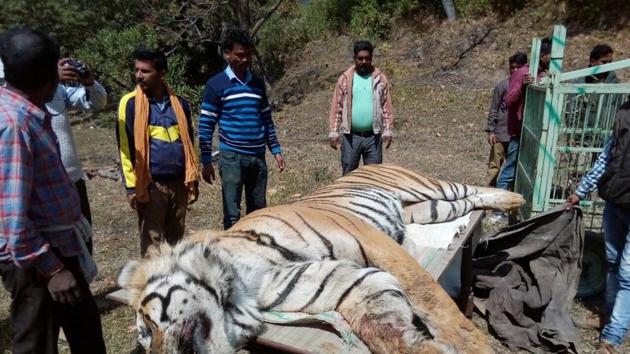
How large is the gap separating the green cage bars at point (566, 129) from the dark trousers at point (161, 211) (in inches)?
95.4

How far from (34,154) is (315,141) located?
22.8ft

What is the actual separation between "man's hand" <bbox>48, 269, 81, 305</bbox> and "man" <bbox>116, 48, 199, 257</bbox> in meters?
0.95

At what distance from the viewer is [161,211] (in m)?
3.13

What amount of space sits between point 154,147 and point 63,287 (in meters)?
1.28

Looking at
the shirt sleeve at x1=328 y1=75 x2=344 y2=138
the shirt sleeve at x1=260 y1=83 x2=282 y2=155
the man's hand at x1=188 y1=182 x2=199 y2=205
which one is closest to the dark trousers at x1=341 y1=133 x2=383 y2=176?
the shirt sleeve at x1=328 y1=75 x2=344 y2=138

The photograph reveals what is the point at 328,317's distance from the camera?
1.88 metres

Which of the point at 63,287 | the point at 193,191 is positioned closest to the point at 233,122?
the point at 193,191

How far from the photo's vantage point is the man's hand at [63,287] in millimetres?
1869

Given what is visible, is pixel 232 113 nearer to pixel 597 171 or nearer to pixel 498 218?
pixel 597 171

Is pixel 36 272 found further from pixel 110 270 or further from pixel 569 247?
pixel 569 247

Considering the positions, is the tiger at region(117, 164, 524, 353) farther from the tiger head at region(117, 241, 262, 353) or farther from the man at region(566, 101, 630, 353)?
the man at region(566, 101, 630, 353)

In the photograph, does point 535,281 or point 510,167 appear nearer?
point 535,281

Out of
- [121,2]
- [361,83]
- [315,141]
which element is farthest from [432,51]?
[361,83]

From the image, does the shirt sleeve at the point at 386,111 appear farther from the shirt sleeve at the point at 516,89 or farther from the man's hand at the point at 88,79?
the man's hand at the point at 88,79
